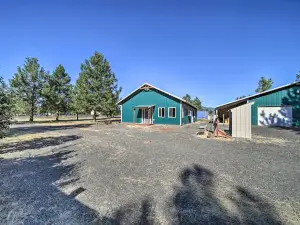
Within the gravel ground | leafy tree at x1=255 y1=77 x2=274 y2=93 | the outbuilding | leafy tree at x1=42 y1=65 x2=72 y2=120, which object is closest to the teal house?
the outbuilding

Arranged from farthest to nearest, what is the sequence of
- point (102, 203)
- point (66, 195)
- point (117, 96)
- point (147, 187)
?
point (117, 96) → point (147, 187) → point (66, 195) → point (102, 203)

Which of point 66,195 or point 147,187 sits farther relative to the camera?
point 147,187

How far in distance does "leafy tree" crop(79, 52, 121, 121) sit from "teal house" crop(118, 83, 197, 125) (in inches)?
105

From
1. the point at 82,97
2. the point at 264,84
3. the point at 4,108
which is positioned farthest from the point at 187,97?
the point at 4,108

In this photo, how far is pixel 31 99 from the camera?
25.7m

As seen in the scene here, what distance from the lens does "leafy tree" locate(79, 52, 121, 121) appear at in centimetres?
2342

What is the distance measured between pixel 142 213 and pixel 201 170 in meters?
2.46

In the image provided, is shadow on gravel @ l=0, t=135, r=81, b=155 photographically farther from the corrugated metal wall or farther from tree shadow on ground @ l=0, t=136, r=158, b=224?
the corrugated metal wall

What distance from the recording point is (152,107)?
20.2m

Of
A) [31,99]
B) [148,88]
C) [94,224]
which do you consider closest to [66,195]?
[94,224]

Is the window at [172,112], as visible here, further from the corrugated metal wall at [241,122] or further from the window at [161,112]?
the corrugated metal wall at [241,122]

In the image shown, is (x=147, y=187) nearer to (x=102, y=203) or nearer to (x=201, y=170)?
(x=102, y=203)

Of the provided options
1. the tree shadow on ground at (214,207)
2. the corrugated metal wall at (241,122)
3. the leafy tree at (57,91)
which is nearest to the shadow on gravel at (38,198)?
the tree shadow on ground at (214,207)

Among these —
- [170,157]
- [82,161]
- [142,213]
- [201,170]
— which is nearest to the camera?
[142,213]
